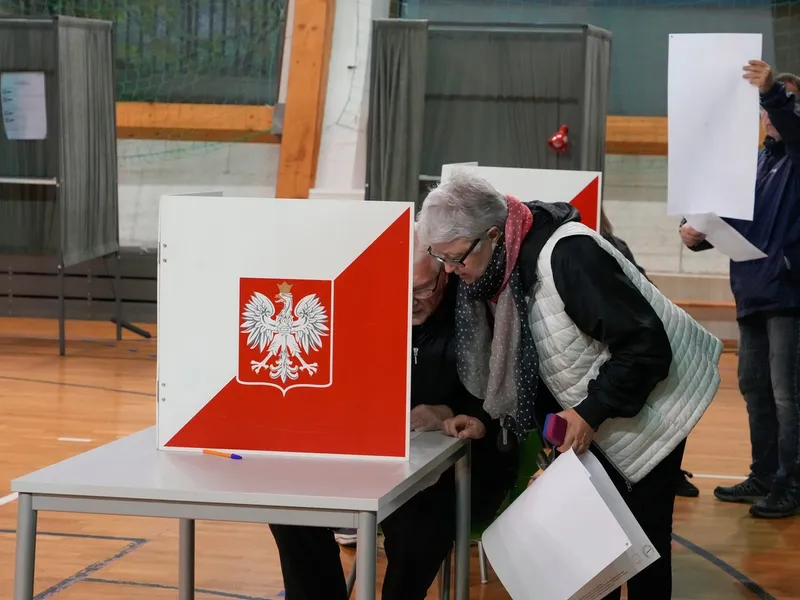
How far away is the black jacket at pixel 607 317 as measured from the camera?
208 centimetres

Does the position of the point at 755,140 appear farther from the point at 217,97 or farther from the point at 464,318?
the point at 217,97

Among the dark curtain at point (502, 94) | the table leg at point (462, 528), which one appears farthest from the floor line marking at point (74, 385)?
the table leg at point (462, 528)

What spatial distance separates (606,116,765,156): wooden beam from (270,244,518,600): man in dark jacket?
5.42 m

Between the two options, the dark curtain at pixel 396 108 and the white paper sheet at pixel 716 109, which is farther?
the dark curtain at pixel 396 108

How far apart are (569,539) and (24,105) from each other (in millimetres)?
5793

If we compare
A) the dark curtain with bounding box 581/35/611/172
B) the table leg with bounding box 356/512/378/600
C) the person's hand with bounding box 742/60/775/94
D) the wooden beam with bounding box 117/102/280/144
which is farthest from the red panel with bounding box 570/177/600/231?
the wooden beam with bounding box 117/102/280/144

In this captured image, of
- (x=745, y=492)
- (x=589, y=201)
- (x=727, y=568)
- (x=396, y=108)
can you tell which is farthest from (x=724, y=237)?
(x=396, y=108)

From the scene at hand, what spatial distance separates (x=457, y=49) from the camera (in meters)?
6.80

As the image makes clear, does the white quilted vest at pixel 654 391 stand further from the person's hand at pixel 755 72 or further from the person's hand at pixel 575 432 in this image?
the person's hand at pixel 755 72

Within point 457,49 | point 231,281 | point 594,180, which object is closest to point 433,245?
point 231,281

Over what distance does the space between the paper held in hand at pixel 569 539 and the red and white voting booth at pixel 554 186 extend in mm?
1467

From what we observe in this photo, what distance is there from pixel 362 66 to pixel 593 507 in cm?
633

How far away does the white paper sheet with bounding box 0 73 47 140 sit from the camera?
6.93m

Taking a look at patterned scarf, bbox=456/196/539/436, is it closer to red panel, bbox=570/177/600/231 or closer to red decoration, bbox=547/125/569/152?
red panel, bbox=570/177/600/231
